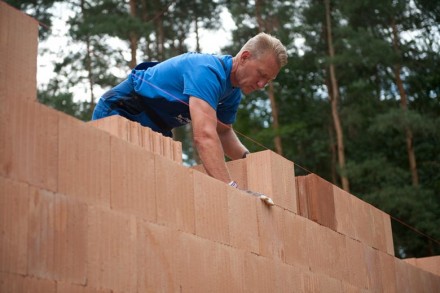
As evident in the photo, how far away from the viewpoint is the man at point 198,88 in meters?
4.18

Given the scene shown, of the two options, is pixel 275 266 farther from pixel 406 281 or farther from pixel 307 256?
pixel 406 281

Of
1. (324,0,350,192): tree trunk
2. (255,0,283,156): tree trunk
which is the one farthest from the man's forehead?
(255,0,283,156): tree trunk

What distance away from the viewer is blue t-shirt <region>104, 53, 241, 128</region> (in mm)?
4293

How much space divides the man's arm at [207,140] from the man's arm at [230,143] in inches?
34.2

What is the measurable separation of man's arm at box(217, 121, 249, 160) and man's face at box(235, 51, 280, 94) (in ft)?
1.77

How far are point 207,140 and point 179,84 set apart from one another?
1.49 feet

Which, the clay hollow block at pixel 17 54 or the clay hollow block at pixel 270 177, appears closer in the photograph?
the clay hollow block at pixel 17 54

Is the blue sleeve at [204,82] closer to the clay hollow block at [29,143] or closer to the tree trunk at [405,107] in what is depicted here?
the clay hollow block at [29,143]

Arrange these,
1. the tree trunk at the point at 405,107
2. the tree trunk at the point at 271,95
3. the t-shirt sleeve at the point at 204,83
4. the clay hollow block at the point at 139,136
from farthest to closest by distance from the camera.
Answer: the tree trunk at the point at 271,95, the tree trunk at the point at 405,107, the t-shirt sleeve at the point at 204,83, the clay hollow block at the point at 139,136

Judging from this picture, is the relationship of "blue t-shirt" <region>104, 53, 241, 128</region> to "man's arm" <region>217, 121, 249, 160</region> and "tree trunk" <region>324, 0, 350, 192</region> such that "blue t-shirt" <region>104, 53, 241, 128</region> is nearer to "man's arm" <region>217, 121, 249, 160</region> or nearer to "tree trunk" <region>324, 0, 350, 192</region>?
A: "man's arm" <region>217, 121, 249, 160</region>

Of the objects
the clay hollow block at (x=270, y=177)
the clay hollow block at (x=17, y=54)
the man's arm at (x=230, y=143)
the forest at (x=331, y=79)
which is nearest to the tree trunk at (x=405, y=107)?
the forest at (x=331, y=79)

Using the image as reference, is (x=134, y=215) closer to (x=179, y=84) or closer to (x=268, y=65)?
(x=179, y=84)

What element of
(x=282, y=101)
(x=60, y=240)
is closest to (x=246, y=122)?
(x=282, y=101)

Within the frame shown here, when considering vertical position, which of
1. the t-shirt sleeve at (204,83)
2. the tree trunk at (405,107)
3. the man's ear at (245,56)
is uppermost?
the tree trunk at (405,107)
